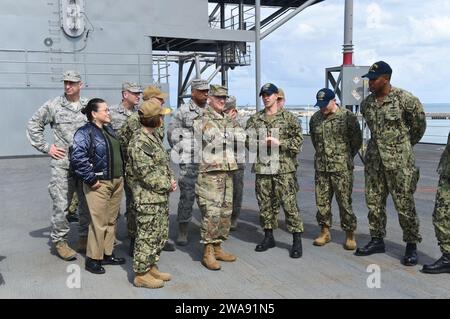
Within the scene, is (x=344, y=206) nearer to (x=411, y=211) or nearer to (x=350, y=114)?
(x=411, y=211)

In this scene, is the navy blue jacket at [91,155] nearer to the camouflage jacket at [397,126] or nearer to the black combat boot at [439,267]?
the camouflage jacket at [397,126]

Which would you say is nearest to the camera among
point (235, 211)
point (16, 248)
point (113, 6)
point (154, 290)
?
point (154, 290)

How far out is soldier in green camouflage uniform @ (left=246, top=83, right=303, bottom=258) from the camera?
14.5 ft

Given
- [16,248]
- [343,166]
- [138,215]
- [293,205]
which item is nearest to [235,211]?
[293,205]

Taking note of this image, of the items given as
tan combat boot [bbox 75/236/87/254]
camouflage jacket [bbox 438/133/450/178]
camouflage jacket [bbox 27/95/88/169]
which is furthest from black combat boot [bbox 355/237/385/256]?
camouflage jacket [bbox 27/95/88/169]

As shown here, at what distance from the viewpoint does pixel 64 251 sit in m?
4.34

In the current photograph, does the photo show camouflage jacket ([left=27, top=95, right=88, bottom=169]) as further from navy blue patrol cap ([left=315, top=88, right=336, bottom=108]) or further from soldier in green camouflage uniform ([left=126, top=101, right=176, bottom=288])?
navy blue patrol cap ([left=315, top=88, right=336, bottom=108])

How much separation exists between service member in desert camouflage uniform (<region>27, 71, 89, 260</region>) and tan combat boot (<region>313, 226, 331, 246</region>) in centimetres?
249

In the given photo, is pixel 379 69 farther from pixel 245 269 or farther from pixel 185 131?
pixel 245 269

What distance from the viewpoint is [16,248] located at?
186 inches

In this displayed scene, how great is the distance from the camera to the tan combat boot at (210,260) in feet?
13.3

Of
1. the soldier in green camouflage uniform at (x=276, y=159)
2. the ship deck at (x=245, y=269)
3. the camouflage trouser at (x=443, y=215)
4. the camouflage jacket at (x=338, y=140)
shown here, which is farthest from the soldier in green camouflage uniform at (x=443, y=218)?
the soldier in green camouflage uniform at (x=276, y=159)

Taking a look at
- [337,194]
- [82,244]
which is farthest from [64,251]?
[337,194]

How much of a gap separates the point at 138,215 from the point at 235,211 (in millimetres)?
2147
